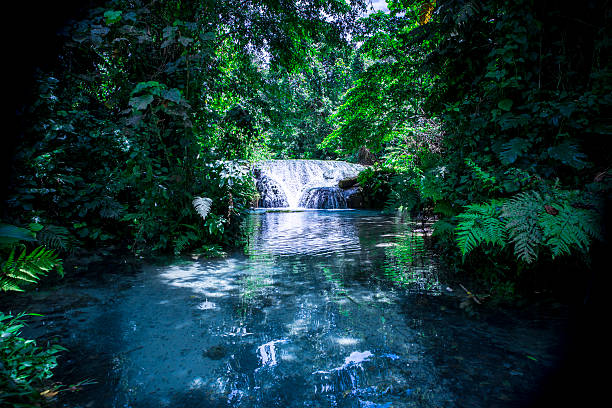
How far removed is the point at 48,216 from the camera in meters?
3.68

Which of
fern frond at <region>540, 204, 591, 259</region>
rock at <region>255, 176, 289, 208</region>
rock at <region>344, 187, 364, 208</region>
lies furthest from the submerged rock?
fern frond at <region>540, 204, 591, 259</region>

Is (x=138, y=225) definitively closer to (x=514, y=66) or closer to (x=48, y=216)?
(x=48, y=216)

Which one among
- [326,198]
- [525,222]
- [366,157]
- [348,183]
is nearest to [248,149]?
[525,222]

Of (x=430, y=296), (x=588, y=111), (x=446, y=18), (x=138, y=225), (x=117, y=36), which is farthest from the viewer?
(x=138, y=225)

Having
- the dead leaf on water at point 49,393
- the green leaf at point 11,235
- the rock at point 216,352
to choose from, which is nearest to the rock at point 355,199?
the rock at point 216,352

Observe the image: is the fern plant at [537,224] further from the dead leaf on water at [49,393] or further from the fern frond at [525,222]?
the dead leaf on water at [49,393]

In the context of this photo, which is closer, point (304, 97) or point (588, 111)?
point (588, 111)

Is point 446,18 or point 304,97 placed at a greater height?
point 304,97

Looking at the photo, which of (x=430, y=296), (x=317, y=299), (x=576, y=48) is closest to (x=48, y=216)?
(x=317, y=299)

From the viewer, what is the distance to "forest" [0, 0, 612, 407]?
213cm

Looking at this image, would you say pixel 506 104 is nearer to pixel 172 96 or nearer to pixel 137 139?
pixel 172 96

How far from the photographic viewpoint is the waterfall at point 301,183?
1534cm

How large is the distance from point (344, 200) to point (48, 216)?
497 inches

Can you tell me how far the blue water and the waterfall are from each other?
1147 centimetres
